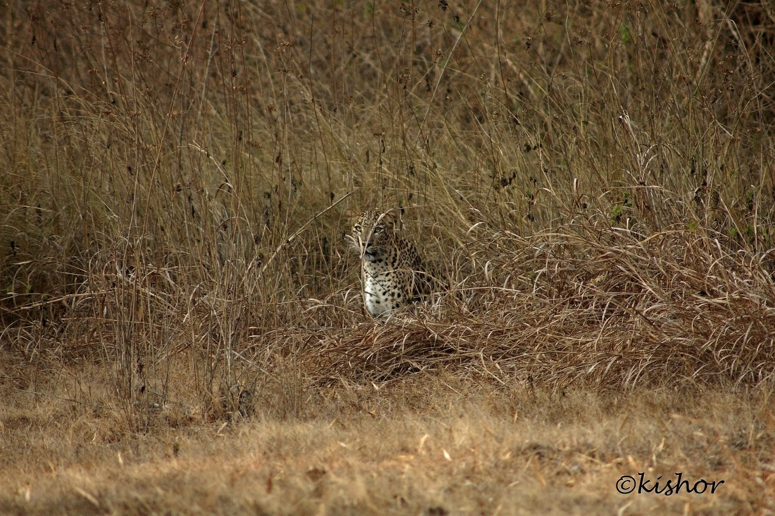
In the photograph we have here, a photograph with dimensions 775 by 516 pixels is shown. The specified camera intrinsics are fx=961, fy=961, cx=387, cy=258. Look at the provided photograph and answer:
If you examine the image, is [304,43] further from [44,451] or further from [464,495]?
[464,495]

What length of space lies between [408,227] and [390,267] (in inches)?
12.3

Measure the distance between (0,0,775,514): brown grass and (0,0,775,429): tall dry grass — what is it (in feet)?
0.08

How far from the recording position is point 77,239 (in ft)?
21.5

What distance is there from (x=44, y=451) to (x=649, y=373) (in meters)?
2.77

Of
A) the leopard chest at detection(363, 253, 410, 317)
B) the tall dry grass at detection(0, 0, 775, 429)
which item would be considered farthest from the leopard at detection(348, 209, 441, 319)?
the tall dry grass at detection(0, 0, 775, 429)

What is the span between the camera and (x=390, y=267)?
674cm

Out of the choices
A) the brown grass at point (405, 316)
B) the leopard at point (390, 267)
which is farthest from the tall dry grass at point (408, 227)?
the leopard at point (390, 267)

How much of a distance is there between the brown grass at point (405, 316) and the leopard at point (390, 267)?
0.48 feet

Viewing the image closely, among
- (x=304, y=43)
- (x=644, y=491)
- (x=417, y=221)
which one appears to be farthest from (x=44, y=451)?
(x=304, y=43)

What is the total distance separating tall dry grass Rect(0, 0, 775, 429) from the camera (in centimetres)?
463

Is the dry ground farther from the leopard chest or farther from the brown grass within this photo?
the leopard chest

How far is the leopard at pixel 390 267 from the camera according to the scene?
6.45 metres

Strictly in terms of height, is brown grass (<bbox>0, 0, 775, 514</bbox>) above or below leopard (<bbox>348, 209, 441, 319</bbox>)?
above

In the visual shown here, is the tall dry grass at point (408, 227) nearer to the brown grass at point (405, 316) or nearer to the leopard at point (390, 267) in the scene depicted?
the brown grass at point (405, 316)
